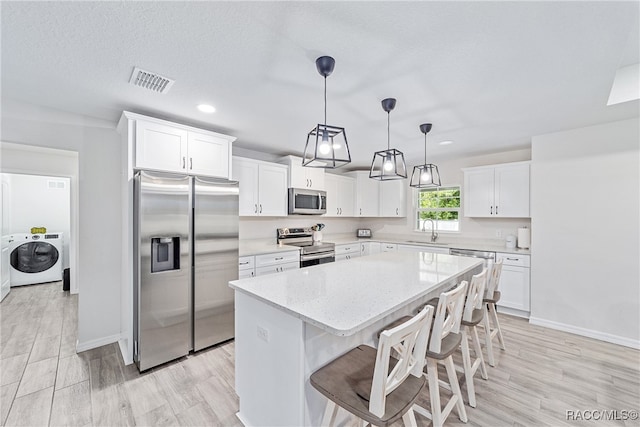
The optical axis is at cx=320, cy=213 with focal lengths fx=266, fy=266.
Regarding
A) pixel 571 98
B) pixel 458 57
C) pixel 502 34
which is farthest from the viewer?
pixel 571 98

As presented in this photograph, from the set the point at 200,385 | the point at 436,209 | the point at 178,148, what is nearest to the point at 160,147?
the point at 178,148

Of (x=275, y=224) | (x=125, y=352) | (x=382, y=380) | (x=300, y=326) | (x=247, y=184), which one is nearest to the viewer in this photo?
(x=382, y=380)

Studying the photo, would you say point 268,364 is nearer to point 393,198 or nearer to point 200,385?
point 200,385

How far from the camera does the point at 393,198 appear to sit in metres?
5.34


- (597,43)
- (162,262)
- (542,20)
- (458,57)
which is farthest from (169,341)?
(597,43)

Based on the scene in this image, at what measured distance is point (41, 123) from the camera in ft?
8.37

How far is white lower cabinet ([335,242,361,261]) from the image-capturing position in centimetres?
461

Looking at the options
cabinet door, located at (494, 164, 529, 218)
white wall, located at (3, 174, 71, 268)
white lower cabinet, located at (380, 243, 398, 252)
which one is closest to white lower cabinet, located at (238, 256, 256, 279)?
white lower cabinet, located at (380, 243, 398, 252)

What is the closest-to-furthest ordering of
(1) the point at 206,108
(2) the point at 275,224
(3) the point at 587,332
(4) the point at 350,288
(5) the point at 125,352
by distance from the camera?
1. (4) the point at 350,288
2. (1) the point at 206,108
3. (5) the point at 125,352
4. (3) the point at 587,332
5. (2) the point at 275,224

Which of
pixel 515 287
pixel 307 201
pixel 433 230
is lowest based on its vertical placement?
pixel 515 287

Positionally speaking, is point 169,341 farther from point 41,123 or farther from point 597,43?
point 597,43

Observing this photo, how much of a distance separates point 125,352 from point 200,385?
3.54 ft

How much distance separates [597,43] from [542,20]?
0.52m

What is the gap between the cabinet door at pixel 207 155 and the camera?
2838 mm
